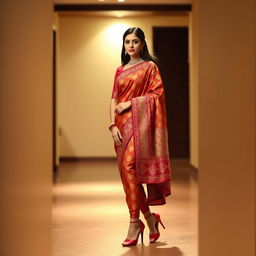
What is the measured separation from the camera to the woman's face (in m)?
3.89

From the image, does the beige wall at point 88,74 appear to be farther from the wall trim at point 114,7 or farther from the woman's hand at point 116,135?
the woman's hand at point 116,135

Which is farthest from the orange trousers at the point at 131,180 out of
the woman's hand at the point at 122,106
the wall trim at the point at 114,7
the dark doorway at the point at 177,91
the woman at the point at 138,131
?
the dark doorway at the point at 177,91

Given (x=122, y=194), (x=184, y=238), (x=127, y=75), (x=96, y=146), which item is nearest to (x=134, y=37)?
(x=127, y=75)

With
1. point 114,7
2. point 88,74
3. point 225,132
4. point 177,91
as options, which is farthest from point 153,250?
point 177,91

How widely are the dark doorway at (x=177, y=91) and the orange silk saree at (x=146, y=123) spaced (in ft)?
25.4

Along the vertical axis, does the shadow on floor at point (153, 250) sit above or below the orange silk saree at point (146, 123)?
below

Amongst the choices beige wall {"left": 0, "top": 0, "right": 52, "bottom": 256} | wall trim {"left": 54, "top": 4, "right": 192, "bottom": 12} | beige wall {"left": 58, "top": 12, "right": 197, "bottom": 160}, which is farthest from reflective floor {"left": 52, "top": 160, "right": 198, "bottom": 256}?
beige wall {"left": 58, "top": 12, "right": 197, "bottom": 160}

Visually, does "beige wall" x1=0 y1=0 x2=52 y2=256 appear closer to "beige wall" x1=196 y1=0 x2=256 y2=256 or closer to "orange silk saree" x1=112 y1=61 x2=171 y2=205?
"beige wall" x1=196 y1=0 x2=256 y2=256

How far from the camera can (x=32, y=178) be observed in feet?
7.43

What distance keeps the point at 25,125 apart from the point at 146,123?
163cm

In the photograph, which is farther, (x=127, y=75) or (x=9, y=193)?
(x=127, y=75)

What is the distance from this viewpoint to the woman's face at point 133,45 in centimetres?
389

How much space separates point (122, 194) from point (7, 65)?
186 inches

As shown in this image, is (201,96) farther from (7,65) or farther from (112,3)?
(112,3)
